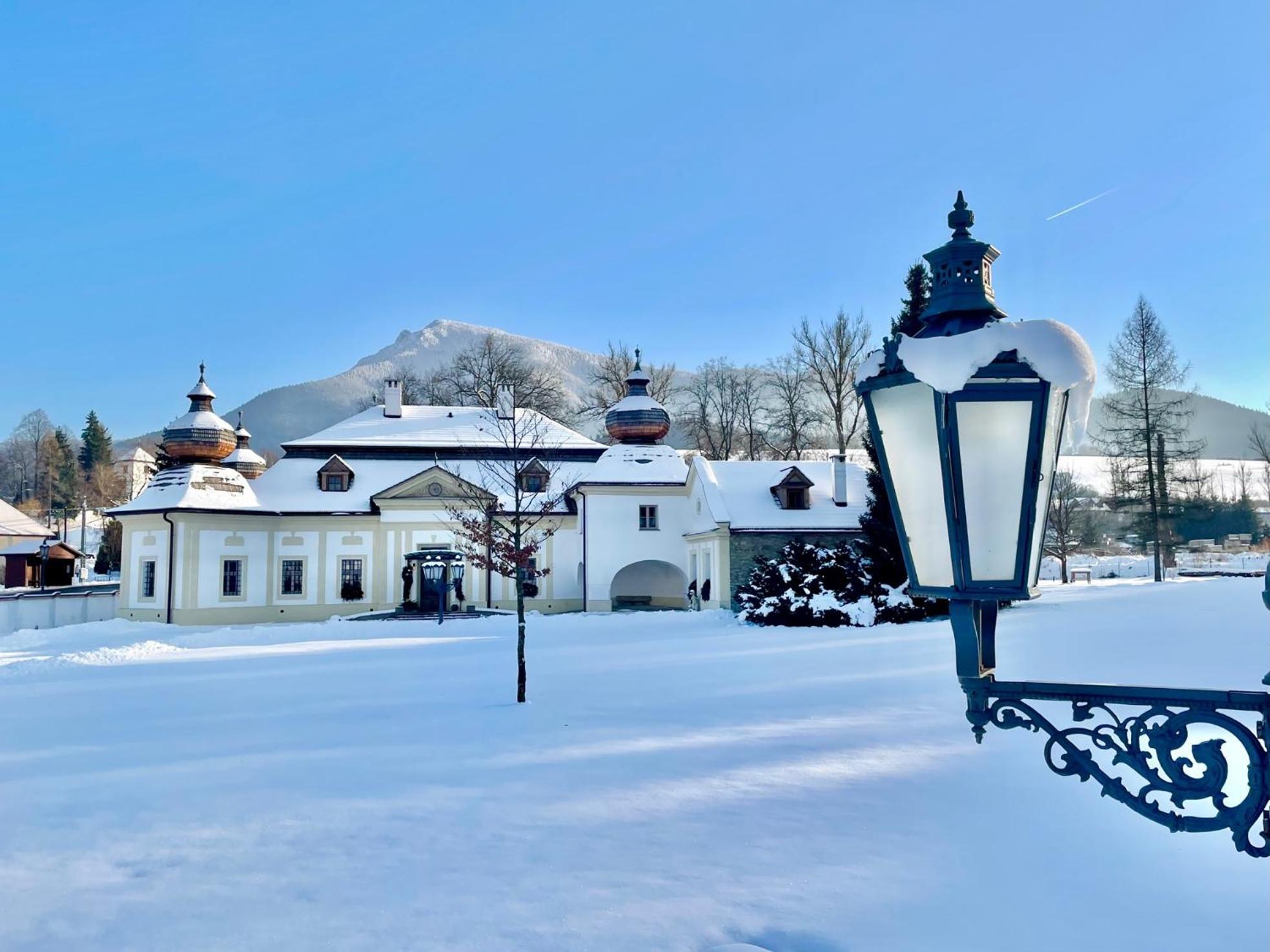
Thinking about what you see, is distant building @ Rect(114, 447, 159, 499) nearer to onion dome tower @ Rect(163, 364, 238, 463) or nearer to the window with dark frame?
onion dome tower @ Rect(163, 364, 238, 463)

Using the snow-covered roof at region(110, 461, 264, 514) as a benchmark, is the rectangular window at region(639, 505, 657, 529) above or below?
below

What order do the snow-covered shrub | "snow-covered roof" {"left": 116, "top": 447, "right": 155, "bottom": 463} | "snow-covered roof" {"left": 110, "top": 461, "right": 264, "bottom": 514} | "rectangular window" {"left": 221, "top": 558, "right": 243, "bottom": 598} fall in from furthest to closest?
"snow-covered roof" {"left": 116, "top": 447, "right": 155, "bottom": 463}, "rectangular window" {"left": 221, "top": 558, "right": 243, "bottom": 598}, "snow-covered roof" {"left": 110, "top": 461, "right": 264, "bottom": 514}, the snow-covered shrub

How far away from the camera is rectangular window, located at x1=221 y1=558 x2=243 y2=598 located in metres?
30.1

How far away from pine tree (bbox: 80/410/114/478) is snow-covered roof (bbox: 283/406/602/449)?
68.3m

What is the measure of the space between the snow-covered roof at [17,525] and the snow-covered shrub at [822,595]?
153 ft

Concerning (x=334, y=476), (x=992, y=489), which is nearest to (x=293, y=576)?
(x=334, y=476)

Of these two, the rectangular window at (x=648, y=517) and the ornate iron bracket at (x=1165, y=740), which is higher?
the rectangular window at (x=648, y=517)

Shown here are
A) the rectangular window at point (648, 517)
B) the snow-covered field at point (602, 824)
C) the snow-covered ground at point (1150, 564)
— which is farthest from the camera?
the snow-covered ground at point (1150, 564)

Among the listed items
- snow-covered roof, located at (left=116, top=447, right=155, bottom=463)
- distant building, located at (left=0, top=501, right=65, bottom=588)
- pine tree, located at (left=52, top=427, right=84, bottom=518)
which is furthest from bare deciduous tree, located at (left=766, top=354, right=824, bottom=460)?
snow-covered roof, located at (left=116, top=447, right=155, bottom=463)

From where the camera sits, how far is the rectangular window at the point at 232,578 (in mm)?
30125

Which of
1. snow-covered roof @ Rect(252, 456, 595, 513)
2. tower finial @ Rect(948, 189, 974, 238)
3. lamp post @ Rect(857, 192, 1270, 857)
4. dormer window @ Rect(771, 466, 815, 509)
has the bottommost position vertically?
lamp post @ Rect(857, 192, 1270, 857)

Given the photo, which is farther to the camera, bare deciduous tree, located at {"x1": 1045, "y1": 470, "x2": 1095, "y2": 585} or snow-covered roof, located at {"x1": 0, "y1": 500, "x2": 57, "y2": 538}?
snow-covered roof, located at {"x1": 0, "y1": 500, "x2": 57, "y2": 538}

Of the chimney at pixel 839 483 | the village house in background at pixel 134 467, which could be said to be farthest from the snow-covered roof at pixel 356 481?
the village house in background at pixel 134 467

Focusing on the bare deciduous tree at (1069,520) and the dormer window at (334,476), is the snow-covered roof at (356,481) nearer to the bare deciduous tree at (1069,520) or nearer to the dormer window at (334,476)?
the dormer window at (334,476)
